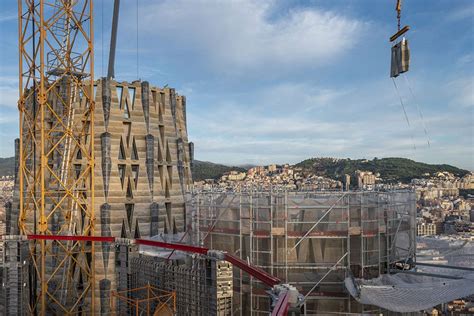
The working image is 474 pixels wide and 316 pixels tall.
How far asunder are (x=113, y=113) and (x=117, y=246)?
31.1ft

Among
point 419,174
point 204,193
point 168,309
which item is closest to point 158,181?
point 204,193

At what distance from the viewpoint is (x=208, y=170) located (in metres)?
152

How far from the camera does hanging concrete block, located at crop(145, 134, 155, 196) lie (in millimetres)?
36000

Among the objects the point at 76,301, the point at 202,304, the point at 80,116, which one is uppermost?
the point at 80,116

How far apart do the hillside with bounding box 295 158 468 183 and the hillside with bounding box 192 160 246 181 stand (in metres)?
27.0

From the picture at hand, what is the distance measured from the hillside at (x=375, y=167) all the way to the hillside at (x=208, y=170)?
1065 inches

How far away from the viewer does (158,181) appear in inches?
1444

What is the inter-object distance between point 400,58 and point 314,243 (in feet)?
32.0

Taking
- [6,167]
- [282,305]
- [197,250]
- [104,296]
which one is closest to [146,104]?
[104,296]

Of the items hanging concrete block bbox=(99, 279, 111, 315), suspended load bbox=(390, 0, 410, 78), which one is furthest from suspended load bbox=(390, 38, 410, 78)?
hanging concrete block bbox=(99, 279, 111, 315)

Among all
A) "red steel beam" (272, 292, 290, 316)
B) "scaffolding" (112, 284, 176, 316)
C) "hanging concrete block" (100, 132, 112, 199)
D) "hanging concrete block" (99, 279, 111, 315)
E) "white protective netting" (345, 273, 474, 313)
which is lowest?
"hanging concrete block" (99, 279, 111, 315)

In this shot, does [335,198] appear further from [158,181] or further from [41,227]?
[41,227]

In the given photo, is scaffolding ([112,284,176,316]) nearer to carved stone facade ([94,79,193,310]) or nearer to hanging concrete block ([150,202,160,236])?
carved stone facade ([94,79,193,310])

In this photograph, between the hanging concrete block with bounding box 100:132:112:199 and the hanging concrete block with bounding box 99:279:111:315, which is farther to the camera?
the hanging concrete block with bounding box 100:132:112:199
